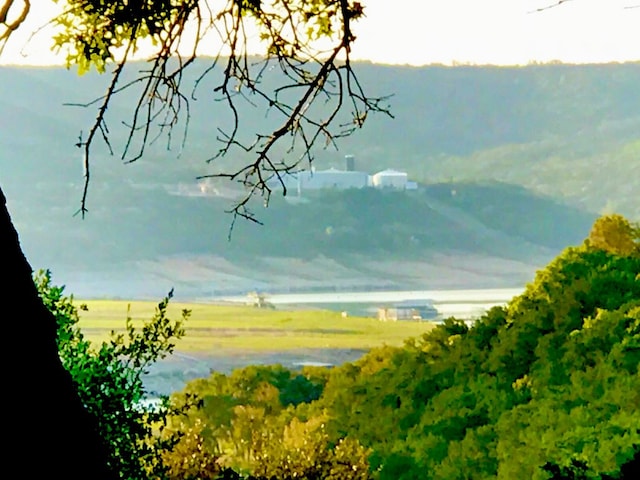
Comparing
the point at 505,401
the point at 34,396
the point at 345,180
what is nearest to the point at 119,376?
the point at 505,401

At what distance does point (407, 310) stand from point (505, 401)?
3360mm

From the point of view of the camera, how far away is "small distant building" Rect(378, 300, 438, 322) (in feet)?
18.2

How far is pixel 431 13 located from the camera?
3752 mm

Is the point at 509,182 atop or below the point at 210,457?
atop

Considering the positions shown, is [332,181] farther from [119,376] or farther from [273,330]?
[119,376]

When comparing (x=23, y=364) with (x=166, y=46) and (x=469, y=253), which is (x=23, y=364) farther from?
(x=469, y=253)

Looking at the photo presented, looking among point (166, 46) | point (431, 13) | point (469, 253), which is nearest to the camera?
point (166, 46)

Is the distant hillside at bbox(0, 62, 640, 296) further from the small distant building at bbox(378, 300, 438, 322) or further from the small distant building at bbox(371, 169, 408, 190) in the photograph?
the small distant building at bbox(378, 300, 438, 322)

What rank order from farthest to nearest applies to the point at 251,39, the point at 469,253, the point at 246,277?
the point at 469,253 → the point at 246,277 → the point at 251,39

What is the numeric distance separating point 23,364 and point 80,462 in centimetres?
7

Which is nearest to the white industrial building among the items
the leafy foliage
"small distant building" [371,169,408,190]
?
"small distant building" [371,169,408,190]

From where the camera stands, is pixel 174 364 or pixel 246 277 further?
pixel 246 277

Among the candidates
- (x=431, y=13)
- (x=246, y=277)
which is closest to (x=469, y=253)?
(x=246, y=277)

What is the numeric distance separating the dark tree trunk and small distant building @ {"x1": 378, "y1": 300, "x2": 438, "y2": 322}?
480cm
